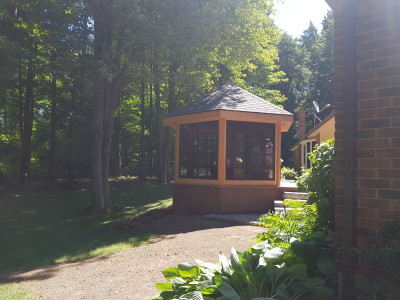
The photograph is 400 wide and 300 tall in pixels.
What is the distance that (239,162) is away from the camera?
37.3ft

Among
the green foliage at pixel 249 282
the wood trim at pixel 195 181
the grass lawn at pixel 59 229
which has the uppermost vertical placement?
the wood trim at pixel 195 181

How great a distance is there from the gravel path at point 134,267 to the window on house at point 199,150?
8.62 feet

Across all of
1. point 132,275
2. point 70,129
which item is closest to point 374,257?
point 132,275

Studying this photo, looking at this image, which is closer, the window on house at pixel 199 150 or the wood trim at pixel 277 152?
the window on house at pixel 199 150

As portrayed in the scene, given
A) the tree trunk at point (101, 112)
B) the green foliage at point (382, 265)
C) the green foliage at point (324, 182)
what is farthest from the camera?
the tree trunk at point (101, 112)

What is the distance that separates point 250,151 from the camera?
11.4 meters

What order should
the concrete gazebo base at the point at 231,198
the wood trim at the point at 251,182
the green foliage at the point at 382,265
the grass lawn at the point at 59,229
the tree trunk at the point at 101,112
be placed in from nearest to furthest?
the green foliage at the point at 382,265 < the grass lawn at the point at 59,229 < the concrete gazebo base at the point at 231,198 < the wood trim at the point at 251,182 < the tree trunk at the point at 101,112

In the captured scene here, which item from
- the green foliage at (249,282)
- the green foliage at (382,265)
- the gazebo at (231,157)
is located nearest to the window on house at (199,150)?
the gazebo at (231,157)

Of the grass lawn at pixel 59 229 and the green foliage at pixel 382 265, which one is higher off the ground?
the green foliage at pixel 382 265

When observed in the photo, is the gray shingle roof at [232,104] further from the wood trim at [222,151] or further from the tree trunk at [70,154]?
the tree trunk at [70,154]

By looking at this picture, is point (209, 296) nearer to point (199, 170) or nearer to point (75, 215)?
point (199, 170)

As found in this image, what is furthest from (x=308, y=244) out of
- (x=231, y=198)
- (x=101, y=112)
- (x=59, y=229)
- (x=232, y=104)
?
(x=101, y=112)

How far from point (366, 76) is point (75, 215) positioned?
1225 cm

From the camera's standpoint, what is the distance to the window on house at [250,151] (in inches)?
443
